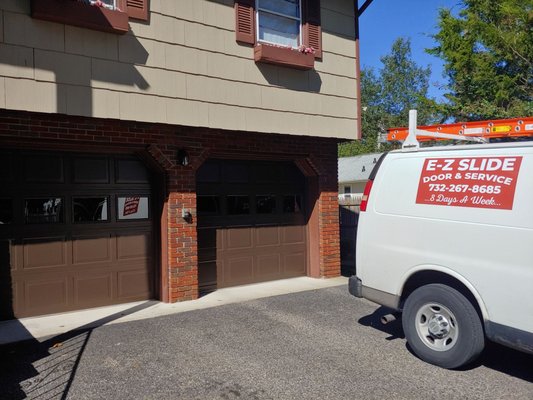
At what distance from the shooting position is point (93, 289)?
6.83 metres

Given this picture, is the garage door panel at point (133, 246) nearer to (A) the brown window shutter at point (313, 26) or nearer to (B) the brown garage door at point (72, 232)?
(B) the brown garage door at point (72, 232)

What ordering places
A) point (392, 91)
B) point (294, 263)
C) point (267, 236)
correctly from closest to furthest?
point (267, 236), point (294, 263), point (392, 91)

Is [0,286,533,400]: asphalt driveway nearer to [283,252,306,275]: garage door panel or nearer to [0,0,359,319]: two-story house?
[0,0,359,319]: two-story house

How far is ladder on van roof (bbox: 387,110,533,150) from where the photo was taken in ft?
18.2

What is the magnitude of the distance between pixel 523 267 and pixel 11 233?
19.8ft

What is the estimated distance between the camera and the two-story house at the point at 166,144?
19.4 feet

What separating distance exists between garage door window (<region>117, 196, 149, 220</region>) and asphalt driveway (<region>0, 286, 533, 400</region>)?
1.76 m

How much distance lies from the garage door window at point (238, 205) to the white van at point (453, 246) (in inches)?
131

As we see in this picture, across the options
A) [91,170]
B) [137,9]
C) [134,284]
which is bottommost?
[134,284]

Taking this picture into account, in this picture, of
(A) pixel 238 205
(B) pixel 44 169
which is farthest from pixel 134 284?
(A) pixel 238 205

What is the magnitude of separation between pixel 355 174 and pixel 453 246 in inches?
1164

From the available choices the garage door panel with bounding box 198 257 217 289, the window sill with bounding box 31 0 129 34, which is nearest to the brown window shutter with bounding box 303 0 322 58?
the window sill with bounding box 31 0 129 34

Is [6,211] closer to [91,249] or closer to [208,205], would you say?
[91,249]

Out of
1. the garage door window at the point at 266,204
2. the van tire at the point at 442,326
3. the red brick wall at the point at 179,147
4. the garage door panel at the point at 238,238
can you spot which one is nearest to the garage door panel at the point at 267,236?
the garage door panel at the point at 238,238
